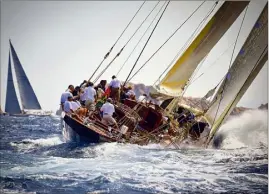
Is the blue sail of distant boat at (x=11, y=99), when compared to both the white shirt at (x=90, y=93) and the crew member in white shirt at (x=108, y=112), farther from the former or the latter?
the crew member in white shirt at (x=108, y=112)

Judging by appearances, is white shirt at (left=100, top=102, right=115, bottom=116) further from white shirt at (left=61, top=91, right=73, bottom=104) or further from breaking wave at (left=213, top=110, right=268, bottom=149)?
breaking wave at (left=213, top=110, right=268, bottom=149)

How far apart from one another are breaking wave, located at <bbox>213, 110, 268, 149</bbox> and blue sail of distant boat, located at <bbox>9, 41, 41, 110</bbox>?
29.3 m

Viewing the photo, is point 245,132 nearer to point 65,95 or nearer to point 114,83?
point 114,83

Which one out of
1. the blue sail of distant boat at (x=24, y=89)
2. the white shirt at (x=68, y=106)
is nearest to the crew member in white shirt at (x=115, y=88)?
the white shirt at (x=68, y=106)

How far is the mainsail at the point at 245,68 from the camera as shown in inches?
515

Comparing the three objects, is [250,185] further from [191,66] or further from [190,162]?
[191,66]

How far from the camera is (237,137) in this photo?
17.7 meters

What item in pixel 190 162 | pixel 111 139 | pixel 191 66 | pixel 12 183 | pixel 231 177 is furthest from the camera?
pixel 191 66

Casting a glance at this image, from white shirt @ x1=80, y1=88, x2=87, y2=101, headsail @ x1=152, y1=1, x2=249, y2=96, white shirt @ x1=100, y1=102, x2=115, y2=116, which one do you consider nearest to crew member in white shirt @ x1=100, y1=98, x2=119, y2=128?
white shirt @ x1=100, y1=102, x2=115, y2=116

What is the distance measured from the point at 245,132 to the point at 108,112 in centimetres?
920

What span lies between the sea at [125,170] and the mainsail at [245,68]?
2285 millimetres

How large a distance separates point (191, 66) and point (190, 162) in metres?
6.55

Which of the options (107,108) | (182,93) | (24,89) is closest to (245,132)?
(182,93)

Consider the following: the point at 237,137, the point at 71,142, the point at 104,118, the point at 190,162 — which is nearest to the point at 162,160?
the point at 190,162
